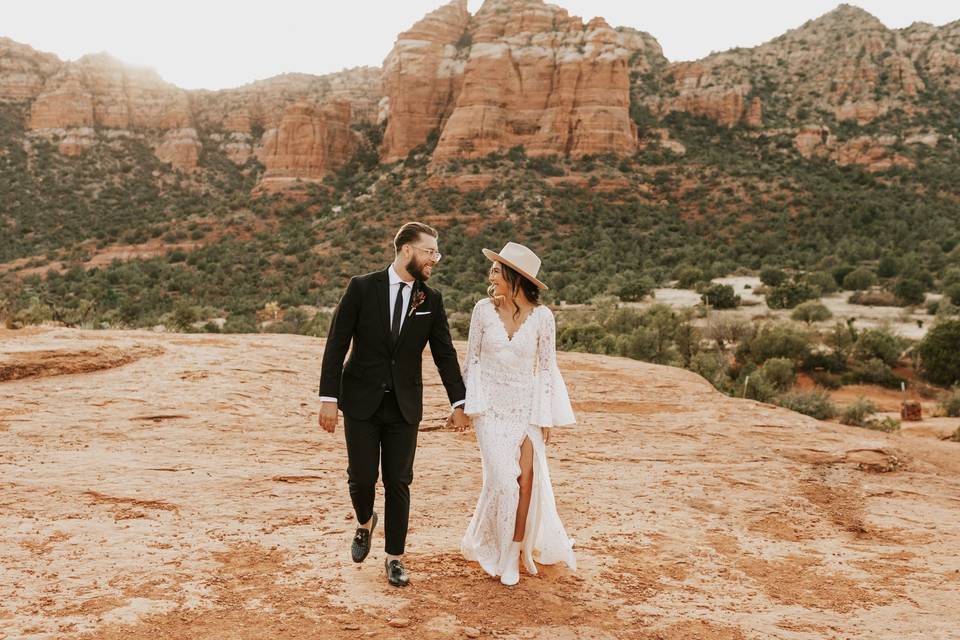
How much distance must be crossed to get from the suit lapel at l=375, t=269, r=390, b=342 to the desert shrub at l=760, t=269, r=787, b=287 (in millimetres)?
32570

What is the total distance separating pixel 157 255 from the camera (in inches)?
1811

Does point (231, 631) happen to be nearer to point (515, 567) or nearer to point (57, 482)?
point (515, 567)

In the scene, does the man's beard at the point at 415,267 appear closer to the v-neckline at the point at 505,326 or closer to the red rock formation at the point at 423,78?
the v-neckline at the point at 505,326

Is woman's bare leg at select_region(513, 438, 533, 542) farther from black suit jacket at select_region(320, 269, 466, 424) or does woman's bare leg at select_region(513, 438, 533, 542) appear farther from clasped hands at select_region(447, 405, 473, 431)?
black suit jacket at select_region(320, 269, 466, 424)

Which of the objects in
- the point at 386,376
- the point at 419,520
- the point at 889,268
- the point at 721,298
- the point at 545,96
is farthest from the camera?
the point at 545,96

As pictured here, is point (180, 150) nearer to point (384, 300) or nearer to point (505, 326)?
point (384, 300)

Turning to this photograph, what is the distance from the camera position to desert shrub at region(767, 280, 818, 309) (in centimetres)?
3000

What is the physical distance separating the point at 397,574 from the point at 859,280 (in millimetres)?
34794

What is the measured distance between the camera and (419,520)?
5.06m

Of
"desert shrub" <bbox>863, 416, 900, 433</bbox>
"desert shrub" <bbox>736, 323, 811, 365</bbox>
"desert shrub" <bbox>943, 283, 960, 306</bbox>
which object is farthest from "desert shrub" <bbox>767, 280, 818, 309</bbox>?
"desert shrub" <bbox>863, 416, 900, 433</bbox>

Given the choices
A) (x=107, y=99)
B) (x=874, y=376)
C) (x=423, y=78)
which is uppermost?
(x=423, y=78)

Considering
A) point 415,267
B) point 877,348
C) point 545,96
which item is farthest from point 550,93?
point 415,267

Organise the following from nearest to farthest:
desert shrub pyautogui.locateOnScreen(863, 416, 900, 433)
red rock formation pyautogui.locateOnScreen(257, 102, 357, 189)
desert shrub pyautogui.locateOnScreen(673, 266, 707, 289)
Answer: desert shrub pyautogui.locateOnScreen(863, 416, 900, 433) < desert shrub pyautogui.locateOnScreen(673, 266, 707, 289) < red rock formation pyautogui.locateOnScreen(257, 102, 357, 189)

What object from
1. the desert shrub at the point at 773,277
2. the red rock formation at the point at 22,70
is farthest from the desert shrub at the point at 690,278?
the red rock formation at the point at 22,70
